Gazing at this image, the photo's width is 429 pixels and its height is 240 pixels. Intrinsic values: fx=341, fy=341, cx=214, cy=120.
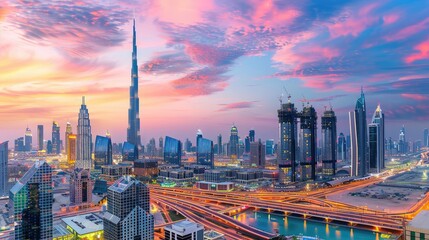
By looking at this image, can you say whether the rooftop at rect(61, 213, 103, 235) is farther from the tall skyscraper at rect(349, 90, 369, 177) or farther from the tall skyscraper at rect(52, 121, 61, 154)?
the tall skyscraper at rect(52, 121, 61, 154)

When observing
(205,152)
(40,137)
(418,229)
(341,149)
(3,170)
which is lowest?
(341,149)

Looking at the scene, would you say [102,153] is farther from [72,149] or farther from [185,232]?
[185,232]

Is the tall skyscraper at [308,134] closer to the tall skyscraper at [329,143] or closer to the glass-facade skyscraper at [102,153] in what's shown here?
the tall skyscraper at [329,143]

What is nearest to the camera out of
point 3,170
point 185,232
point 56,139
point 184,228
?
point 185,232

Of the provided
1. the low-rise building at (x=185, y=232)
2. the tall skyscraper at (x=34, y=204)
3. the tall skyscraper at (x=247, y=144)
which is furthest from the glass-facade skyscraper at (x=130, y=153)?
the low-rise building at (x=185, y=232)

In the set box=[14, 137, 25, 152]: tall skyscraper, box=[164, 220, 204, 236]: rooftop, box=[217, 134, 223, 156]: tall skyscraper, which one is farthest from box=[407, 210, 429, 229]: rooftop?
box=[14, 137, 25, 152]: tall skyscraper

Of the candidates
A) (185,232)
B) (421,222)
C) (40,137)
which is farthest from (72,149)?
(421,222)

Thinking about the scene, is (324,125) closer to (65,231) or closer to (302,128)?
(302,128)
